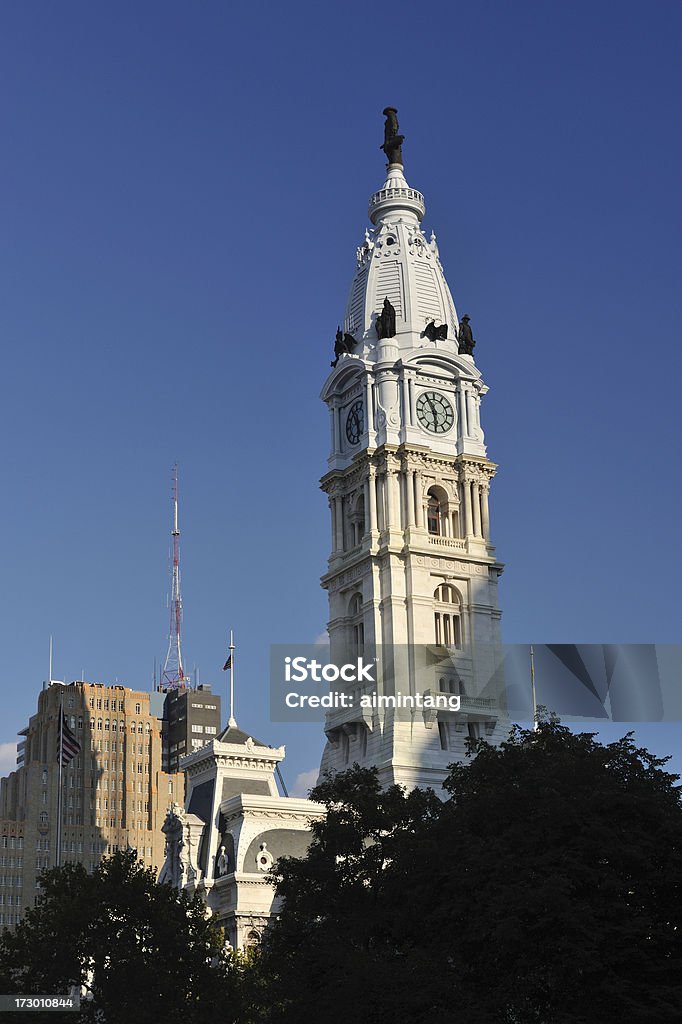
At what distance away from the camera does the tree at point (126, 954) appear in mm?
79438

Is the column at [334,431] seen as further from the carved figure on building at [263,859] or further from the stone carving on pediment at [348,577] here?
the carved figure on building at [263,859]

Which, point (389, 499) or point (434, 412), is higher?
point (434, 412)

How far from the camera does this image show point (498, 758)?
7106 cm

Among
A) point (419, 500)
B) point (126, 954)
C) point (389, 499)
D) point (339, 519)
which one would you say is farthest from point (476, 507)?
point (126, 954)

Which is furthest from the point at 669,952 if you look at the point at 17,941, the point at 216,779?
the point at 216,779

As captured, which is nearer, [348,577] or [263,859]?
[263,859]

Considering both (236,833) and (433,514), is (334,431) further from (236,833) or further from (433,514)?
(236,833)

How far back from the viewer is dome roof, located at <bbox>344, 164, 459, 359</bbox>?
139250mm

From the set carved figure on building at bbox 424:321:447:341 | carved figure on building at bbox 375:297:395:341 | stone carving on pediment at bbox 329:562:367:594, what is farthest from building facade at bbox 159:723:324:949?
carved figure on building at bbox 424:321:447:341

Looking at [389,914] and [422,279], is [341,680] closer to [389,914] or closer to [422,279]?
[422,279]

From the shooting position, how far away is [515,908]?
61594mm

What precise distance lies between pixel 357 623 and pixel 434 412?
18656 mm

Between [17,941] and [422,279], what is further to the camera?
[422,279]

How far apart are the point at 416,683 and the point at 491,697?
20.1ft
